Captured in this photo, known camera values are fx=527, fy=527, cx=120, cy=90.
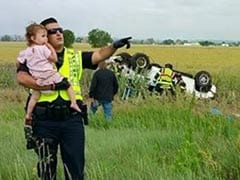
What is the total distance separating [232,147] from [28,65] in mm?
2217

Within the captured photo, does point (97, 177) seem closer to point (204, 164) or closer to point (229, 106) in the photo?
point (204, 164)

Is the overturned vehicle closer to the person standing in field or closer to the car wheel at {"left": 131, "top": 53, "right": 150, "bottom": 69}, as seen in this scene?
the car wheel at {"left": 131, "top": 53, "right": 150, "bottom": 69}

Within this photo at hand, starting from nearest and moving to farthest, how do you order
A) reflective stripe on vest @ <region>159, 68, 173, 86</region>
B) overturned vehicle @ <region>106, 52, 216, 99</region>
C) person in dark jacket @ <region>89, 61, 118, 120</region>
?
person in dark jacket @ <region>89, 61, 118, 120</region> → overturned vehicle @ <region>106, 52, 216, 99</region> → reflective stripe on vest @ <region>159, 68, 173, 86</region>

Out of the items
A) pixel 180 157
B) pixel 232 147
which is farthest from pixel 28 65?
pixel 232 147

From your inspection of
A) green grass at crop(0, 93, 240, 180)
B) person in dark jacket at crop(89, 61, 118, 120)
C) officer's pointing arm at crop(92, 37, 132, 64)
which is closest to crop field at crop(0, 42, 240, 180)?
green grass at crop(0, 93, 240, 180)

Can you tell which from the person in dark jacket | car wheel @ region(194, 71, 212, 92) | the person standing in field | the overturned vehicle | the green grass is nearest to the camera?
the person standing in field

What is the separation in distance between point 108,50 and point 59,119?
0.75 m

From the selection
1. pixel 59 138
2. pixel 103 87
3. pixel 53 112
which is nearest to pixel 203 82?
pixel 103 87

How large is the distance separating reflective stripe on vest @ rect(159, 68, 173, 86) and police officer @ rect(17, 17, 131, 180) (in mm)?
10576

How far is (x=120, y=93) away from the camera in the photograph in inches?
587

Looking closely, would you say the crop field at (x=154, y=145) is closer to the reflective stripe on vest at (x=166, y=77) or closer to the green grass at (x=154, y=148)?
the green grass at (x=154, y=148)

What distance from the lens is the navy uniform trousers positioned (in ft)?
14.9

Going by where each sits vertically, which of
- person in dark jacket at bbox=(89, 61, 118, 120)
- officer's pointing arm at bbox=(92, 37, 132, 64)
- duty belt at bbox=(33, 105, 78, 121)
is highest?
officer's pointing arm at bbox=(92, 37, 132, 64)

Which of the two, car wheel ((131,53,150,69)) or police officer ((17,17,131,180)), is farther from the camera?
car wheel ((131,53,150,69))
